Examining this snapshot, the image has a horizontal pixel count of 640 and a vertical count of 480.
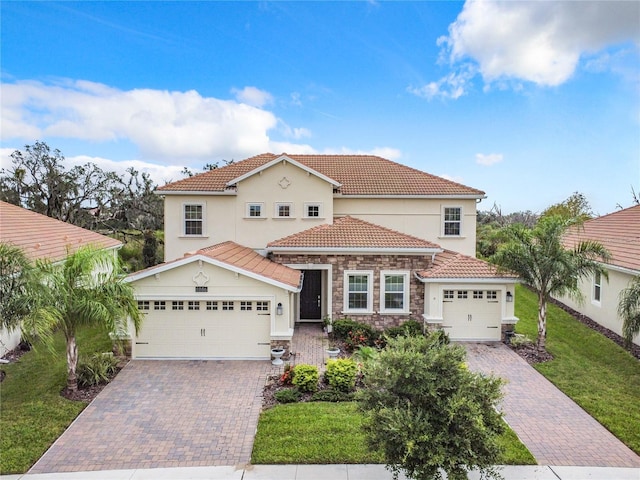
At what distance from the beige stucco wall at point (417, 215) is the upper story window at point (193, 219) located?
6854 mm

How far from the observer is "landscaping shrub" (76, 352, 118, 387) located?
34.9ft

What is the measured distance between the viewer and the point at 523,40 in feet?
48.3

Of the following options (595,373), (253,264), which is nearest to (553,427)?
(595,373)

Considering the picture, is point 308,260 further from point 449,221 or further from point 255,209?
point 449,221

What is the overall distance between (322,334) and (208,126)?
14.3 m

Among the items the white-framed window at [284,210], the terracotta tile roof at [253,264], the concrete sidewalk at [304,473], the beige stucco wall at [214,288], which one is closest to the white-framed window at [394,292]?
the terracotta tile roof at [253,264]

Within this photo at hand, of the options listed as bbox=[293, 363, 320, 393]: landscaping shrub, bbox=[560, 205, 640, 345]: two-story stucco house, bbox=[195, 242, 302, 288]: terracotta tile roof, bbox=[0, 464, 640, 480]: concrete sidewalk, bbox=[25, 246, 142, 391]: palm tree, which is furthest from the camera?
bbox=[560, 205, 640, 345]: two-story stucco house

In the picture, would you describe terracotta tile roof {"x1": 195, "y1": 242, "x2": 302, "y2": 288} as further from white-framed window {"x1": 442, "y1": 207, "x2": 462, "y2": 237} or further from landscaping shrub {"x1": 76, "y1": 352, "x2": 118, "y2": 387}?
white-framed window {"x1": 442, "y1": 207, "x2": 462, "y2": 237}

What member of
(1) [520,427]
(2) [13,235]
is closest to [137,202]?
(2) [13,235]

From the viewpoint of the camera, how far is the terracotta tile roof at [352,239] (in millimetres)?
15117

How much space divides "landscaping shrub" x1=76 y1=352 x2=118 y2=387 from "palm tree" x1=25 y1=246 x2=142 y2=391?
375 mm

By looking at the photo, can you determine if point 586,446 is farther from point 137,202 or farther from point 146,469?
point 137,202

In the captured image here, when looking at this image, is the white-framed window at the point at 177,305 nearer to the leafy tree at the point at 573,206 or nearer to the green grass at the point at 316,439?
the green grass at the point at 316,439

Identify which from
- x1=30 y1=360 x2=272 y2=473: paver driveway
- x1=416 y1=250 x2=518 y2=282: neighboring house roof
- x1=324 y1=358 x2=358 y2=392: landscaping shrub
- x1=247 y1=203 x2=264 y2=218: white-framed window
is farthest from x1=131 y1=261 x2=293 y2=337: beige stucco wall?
x1=247 y1=203 x2=264 y2=218: white-framed window
